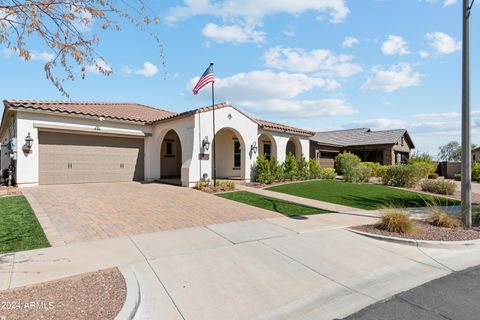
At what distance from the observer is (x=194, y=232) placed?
721 centimetres

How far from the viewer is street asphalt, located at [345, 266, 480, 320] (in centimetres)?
375

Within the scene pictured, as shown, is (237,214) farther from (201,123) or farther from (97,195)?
(201,123)

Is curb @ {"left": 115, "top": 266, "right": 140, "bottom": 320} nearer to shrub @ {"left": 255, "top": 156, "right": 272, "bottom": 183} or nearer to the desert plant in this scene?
the desert plant

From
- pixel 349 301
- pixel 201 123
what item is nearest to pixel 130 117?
pixel 201 123

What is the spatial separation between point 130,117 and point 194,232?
459 inches

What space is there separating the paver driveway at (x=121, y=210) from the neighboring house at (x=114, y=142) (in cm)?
151

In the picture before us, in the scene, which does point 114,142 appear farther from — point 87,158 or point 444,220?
point 444,220

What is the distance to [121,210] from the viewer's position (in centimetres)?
942

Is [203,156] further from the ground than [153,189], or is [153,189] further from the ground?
[203,156]

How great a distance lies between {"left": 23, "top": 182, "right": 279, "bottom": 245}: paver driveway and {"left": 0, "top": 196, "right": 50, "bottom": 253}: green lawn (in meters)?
0.21

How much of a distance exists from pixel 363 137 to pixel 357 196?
22702 mm

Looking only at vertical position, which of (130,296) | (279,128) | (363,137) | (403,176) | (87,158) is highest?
(363,137)

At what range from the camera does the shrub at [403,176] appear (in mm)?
18406

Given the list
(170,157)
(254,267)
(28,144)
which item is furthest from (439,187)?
(28,144)
